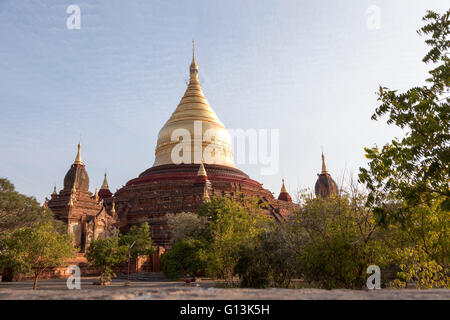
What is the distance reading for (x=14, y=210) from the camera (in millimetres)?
31625

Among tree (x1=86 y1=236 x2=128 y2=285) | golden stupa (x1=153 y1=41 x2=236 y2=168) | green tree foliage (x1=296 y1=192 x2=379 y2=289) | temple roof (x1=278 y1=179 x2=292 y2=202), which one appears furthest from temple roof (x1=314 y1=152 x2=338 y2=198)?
green tree foliage (x1=296 y1=192 x2=379 y2=289)

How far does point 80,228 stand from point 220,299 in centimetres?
4232

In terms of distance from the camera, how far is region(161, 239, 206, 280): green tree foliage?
956 inches

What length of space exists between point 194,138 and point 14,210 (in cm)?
3005

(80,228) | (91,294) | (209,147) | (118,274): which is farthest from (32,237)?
(209,147)

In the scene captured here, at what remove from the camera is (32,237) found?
19719 millimetres

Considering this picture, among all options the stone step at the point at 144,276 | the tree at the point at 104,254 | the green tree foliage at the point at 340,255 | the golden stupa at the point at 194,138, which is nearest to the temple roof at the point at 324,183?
the golden stupa at the point at 194,138

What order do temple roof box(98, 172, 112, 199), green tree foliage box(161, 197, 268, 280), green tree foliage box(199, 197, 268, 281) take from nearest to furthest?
green tree foliage box(199, 197, 268, 281) < green tree foliage box(161, 197, 268, 280) < temple roof box(98, 172, 112, 199)

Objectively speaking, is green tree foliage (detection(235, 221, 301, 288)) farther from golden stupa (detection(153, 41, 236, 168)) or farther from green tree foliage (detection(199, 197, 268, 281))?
golden stupa (detection(153, 41, 236, 168))

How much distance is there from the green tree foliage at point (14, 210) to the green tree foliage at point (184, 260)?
13.8 metres

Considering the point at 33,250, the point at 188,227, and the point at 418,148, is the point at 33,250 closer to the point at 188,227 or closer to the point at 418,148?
the point at 188,227

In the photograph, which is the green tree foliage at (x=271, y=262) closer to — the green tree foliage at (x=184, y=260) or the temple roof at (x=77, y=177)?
the green tree foliage at (x=184, y=260)

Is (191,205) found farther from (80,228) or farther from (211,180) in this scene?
(80,228)

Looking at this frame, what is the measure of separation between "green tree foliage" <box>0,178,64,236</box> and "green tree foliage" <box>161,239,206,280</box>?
45.2 feet
